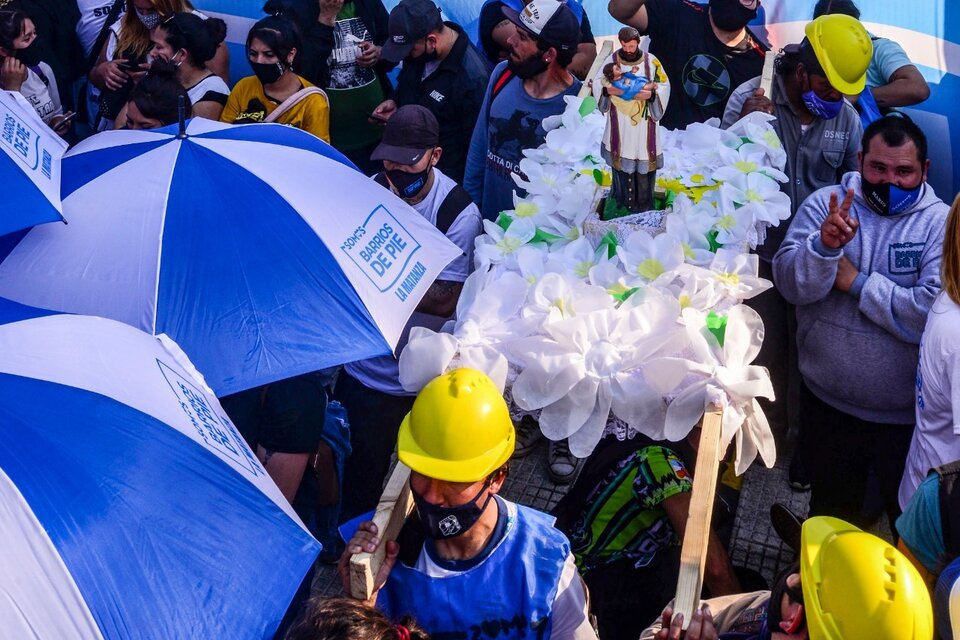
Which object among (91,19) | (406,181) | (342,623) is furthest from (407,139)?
(91,19)

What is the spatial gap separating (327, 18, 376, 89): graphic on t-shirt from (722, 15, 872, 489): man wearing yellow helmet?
1992 millimetres

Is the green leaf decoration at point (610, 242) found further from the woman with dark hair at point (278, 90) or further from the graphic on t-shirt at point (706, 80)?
the woman with dark hair at point (278, 90)

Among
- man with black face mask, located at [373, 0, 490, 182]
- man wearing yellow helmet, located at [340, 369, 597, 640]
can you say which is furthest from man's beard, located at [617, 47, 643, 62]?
man with black face mask, located at [373, 0, 490, 182]

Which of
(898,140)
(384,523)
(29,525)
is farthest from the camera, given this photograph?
(898,140)

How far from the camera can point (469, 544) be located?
2844mm

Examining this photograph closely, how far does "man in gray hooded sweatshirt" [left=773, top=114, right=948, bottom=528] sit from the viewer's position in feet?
12.6

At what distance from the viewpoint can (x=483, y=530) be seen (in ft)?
9.33

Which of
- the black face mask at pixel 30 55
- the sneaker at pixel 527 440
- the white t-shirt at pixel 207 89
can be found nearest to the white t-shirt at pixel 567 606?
the sneaker at pixel 527 440

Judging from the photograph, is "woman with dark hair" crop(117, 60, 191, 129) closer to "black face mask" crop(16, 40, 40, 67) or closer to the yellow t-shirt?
the yellow t-shirt

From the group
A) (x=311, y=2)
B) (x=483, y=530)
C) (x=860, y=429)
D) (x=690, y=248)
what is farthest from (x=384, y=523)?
(x=311, y=2)

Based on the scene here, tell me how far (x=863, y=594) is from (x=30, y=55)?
517 centimetres

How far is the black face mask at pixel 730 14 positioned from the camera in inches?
197

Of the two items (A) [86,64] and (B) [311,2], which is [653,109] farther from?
(A) [86,64]

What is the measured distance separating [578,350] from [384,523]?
714mm
